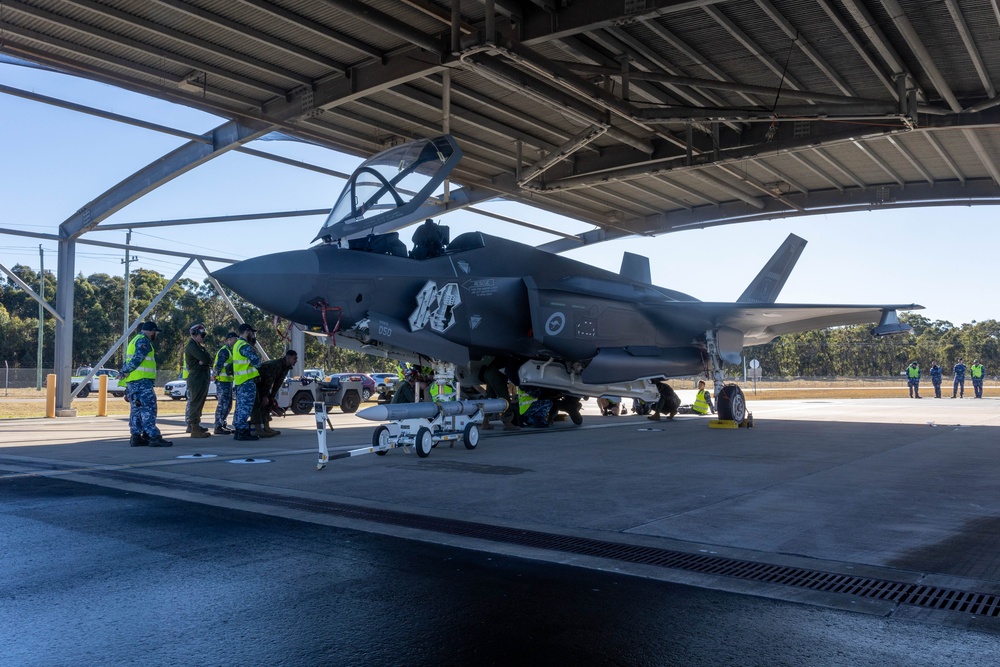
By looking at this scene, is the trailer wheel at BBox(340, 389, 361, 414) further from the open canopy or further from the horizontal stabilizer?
the horizontal stabilizer

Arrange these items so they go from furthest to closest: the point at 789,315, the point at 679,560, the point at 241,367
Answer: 1. the point at 789,315
2. the point at 241,367
3. the point at 679,560

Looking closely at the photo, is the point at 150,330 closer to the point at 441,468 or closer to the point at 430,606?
the point at 441,468

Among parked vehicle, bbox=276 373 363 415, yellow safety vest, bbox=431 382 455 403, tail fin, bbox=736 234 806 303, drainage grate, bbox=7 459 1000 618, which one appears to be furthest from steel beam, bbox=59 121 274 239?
tail fin, bbox=736 234 806 303

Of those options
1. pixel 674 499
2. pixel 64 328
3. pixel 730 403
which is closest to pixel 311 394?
pixel 64 328

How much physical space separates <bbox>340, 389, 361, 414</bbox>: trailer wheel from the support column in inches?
258

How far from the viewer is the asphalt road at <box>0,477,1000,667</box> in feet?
8.93

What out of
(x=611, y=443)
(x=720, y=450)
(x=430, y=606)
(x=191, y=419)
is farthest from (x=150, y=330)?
(x=430, y=606)

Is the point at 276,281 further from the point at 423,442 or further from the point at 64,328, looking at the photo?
the point at 64,328

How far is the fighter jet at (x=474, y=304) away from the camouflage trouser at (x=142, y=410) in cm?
317

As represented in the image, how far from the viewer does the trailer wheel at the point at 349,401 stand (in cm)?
2009

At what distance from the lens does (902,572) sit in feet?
12.6

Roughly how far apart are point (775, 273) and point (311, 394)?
470 inches

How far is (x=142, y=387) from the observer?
10.5 m

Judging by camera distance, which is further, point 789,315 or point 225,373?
point 789,315
